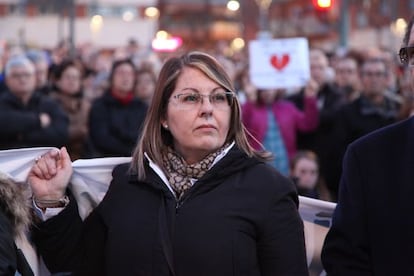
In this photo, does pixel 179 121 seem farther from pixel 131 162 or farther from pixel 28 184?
pixel 28 184

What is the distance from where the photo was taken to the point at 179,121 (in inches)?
150

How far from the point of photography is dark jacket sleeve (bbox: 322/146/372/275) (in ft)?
10.8

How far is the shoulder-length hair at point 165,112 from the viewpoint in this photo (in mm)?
3814

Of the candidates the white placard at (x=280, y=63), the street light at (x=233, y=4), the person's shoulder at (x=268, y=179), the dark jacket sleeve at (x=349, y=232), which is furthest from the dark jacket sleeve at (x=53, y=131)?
the street light at (x=233, y=4)

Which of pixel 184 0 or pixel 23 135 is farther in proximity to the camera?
pixel 184 0

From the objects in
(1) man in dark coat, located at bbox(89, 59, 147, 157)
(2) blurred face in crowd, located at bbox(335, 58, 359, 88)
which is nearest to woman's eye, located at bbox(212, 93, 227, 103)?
(1) man in dark coat, located at bbox(89, 59, 147, 157)

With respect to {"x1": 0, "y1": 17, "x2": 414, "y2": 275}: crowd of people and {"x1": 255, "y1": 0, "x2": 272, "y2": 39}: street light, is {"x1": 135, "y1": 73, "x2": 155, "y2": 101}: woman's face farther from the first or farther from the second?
{"x1": 0, "y1": 17, "x2": 414, "y2": 275}: crowd of people

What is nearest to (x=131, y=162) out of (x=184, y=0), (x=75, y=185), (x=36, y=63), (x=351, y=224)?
(x=75, y=185)

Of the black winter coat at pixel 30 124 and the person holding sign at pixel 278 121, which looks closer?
the black winter coat at pixel 30 124

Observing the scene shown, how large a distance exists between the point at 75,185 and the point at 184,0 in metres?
50.2

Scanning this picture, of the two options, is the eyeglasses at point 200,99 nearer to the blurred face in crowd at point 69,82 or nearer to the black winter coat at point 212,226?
the black winter coat at point 212,226

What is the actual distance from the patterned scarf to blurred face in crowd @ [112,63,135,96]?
4.99 m

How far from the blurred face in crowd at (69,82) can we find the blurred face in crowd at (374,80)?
10.0 ft

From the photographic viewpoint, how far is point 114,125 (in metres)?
8.52
